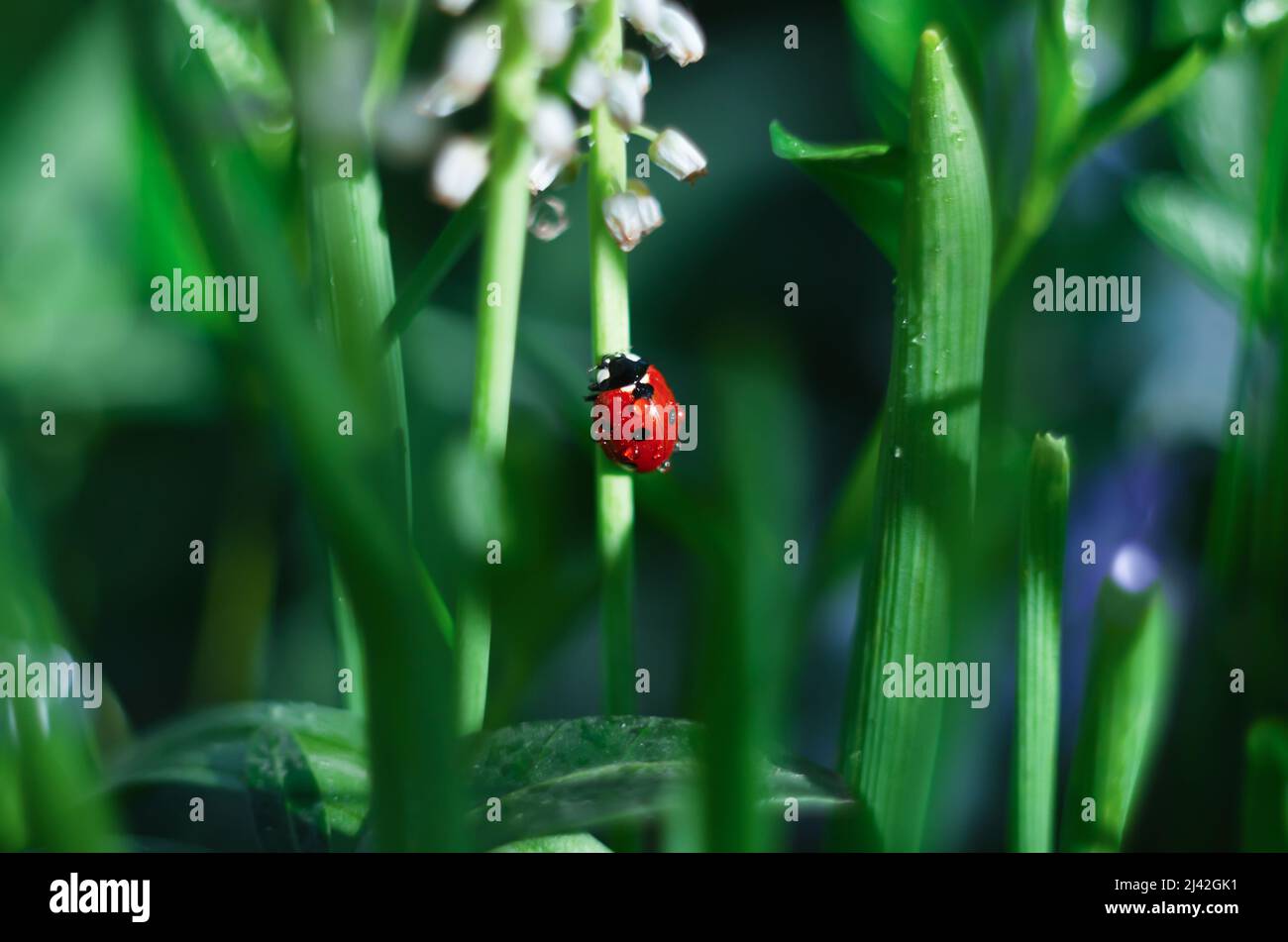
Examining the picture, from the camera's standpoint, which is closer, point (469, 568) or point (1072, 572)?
point (469, 568)

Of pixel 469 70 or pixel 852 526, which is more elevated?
pixel 469 70

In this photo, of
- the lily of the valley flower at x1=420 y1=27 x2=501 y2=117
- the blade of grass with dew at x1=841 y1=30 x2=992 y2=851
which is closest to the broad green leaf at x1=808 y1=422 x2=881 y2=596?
the blade of grass with dew at x1=841 y1=30 x2=992 y2=851

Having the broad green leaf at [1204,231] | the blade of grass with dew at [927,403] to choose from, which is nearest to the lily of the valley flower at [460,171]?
Result: the blade of grass with dew at [927,403]

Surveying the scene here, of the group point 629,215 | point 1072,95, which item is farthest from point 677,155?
point 1072,95

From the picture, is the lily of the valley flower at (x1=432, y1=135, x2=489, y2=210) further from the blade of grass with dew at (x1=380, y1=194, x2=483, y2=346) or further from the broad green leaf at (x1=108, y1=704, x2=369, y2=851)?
the broad green leaf at (x1=108, y1=704, x2=369, y2=851)

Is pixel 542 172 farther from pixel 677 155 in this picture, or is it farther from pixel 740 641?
pixel 740 641
